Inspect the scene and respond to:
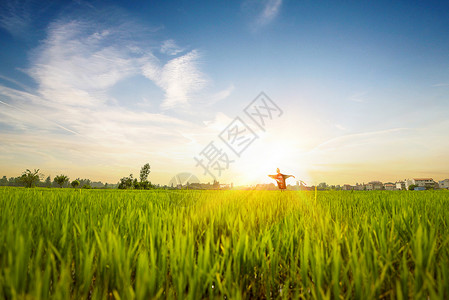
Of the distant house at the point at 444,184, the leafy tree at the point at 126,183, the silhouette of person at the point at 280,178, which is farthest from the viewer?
the distant house at the point at 444,184

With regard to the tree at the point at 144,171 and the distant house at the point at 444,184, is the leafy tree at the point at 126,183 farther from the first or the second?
the distant house at the point at 444,184

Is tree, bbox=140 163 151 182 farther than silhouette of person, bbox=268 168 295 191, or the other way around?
tree, bbox=140 163 151 182

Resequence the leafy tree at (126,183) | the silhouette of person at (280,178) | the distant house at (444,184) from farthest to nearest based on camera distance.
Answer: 1. the distant house at (444,184)
2. the leafy tree at (126,183)
3. the silhouette of person at (280,178)

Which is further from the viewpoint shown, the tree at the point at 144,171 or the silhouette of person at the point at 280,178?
the tree at the point at 144,171

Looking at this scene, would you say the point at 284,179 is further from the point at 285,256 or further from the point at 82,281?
the point at 82,281

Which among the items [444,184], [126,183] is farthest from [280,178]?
[444,184]

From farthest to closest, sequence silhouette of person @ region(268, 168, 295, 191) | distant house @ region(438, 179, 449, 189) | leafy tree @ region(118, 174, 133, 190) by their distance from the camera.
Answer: distant house @ region(438, 179, 449, 189)
leafy tree @ region(118, 174, 133, 190)
silhouette of person @ region(268, 168, 295, 191)

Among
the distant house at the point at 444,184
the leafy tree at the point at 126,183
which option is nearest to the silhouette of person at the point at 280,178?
the leafy tree at the point at 126,183

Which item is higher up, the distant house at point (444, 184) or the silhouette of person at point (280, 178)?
the silhouette of person at point (280, 178)

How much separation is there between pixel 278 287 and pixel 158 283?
2.55 ft

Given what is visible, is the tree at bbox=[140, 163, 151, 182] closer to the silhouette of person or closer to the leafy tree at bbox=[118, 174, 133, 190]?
the leafy tree at bbox=[118, 174, 133, 190]

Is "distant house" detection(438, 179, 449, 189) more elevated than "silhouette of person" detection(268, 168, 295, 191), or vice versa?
A: "silhouette of person" detection(268, 168, 295, 191)

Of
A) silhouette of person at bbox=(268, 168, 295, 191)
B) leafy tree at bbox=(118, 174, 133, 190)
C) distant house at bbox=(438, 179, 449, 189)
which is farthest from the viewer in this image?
distant house at bbox=(438, 179, 449, 189)

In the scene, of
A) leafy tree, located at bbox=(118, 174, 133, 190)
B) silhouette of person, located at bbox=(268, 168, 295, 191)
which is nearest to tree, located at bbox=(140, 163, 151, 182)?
leafy tree, located at bbox=(118, 174, 133, 190)
